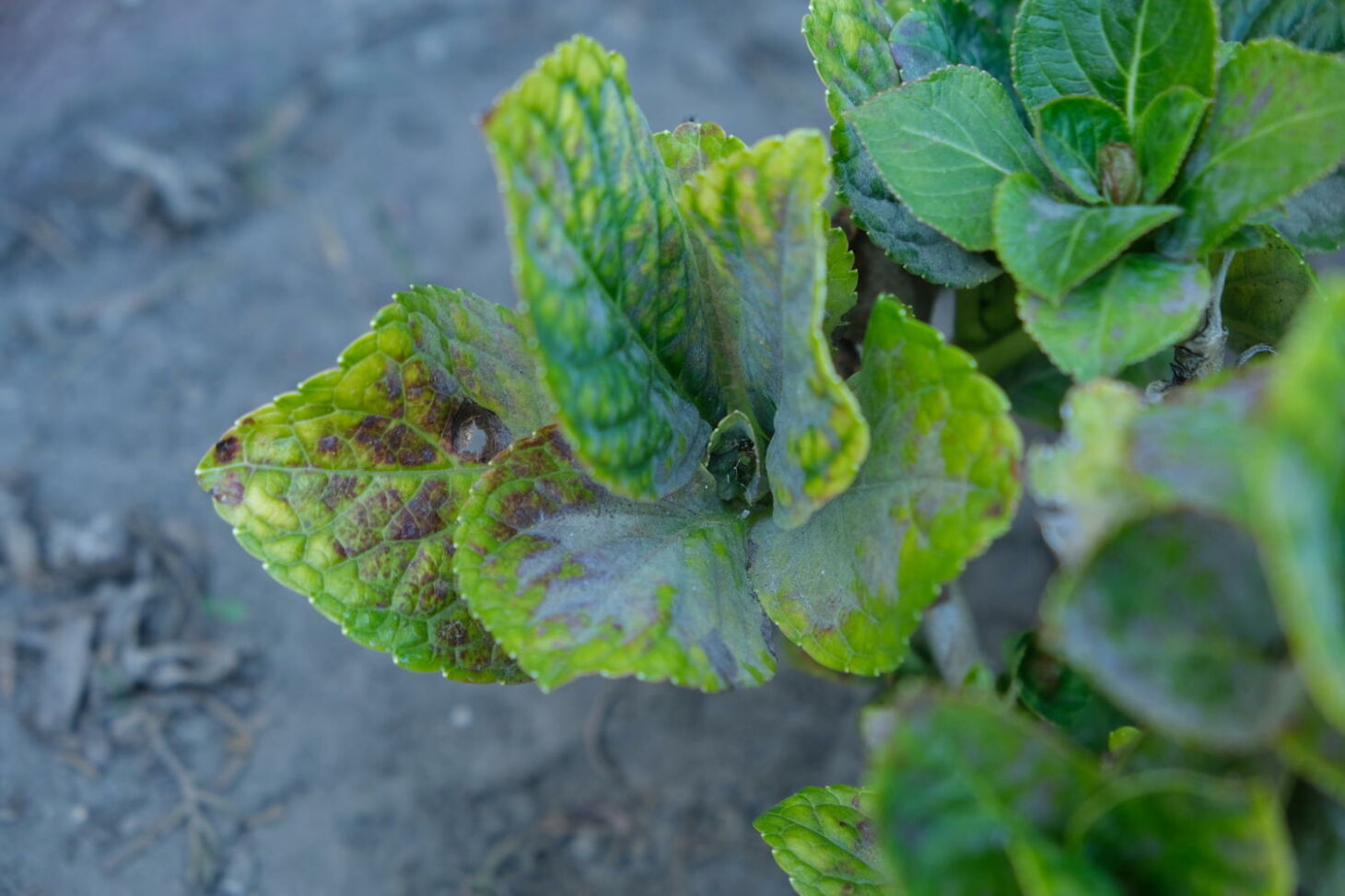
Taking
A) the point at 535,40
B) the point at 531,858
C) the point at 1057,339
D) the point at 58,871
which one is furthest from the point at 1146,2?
the point at 535,40

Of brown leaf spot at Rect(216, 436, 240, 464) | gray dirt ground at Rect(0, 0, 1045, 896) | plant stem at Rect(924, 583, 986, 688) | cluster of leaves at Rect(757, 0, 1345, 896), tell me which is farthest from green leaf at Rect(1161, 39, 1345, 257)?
gray dirt ground at Rect(0, 0, 1045, 896)

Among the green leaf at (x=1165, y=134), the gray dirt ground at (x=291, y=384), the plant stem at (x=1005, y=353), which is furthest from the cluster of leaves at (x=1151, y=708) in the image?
the gray dirt ground at (x=291, y=384)

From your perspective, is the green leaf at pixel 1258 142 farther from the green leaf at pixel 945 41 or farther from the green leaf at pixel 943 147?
the green leaf at pixel 945 41

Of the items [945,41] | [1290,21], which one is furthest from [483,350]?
[1290,21]

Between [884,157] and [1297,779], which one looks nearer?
[1297,779]

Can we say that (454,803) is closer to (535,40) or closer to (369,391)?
(369,391)

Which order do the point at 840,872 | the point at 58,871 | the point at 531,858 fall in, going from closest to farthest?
the point at 840,872 → the point at 58,871 → the point at 531,858
